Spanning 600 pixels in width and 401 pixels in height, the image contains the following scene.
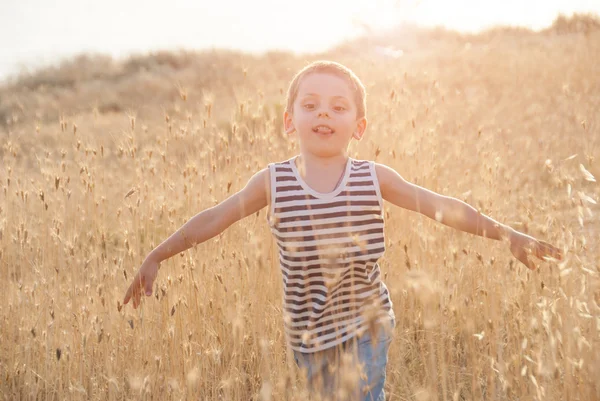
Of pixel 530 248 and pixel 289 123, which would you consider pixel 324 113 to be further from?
pixel 530 248

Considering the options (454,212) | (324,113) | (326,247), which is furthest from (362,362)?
(324,113)

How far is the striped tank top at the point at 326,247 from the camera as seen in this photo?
6.89 ft

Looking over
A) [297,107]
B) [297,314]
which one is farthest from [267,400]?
[297,107]

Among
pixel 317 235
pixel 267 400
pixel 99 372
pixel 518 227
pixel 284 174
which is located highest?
pixel 284 174

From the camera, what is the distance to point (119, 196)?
5.20 metres

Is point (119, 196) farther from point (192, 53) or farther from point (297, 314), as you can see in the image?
point (192, 53)

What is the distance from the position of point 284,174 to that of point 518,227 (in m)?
1.98

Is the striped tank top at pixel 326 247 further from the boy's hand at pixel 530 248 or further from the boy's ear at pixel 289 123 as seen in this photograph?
the boy's hand at pixel 530 248

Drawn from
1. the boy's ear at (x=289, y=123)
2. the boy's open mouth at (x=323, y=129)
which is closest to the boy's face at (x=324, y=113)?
the boy's open mouth at (x=323, y=129)

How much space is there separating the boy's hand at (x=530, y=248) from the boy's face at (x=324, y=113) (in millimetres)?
636

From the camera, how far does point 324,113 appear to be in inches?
82.9

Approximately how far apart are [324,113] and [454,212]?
535mm

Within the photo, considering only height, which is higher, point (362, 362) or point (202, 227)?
point (202, 227)

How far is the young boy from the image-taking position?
6.88 ft
